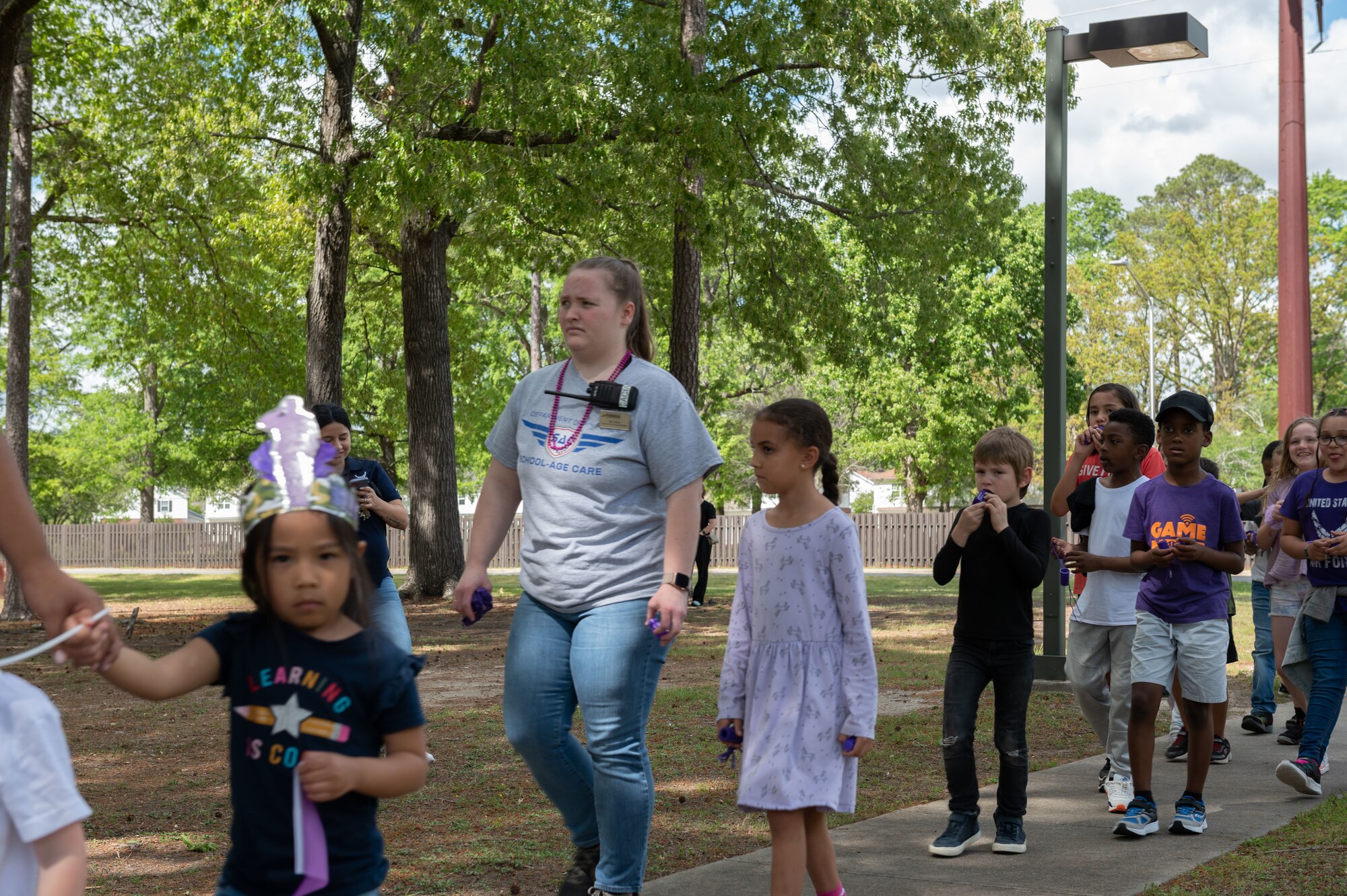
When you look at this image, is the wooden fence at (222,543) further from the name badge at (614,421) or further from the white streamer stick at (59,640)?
the white streamer stick at (59,640)

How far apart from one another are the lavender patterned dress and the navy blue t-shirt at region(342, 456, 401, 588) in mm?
2285

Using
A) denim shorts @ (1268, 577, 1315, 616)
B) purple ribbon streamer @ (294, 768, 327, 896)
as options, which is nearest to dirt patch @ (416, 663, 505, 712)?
denim shorts @ (1268, 577, 1315, 616)

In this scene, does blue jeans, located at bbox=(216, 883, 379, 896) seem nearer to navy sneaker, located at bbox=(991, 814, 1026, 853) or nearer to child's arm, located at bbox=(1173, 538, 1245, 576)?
navy sneaker, located at bbox=(991, 814, 1026, 853)

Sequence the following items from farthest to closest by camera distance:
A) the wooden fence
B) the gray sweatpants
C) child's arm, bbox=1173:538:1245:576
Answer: the wooden fence
the gray sweatpants
child's arm, bbox=1173:538:1245:576

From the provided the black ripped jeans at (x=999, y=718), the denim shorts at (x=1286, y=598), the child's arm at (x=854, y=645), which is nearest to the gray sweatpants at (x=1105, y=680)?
the black ripped jeans at (x=999, y=718)

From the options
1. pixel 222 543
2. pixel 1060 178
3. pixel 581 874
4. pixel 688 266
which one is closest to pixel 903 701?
pixel 1060 178

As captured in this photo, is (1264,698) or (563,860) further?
(1264,698)

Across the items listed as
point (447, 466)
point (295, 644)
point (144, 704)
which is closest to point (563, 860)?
point (295, 644)

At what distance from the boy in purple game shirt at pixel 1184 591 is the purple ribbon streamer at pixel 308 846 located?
430 centimetres

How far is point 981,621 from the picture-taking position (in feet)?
18.2

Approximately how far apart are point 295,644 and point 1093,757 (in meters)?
6.25

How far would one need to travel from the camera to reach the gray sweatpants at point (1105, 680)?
630cm

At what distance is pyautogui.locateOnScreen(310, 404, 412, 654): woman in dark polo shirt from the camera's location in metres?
6.30

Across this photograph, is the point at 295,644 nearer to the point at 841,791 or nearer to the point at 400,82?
the point at 841,791
